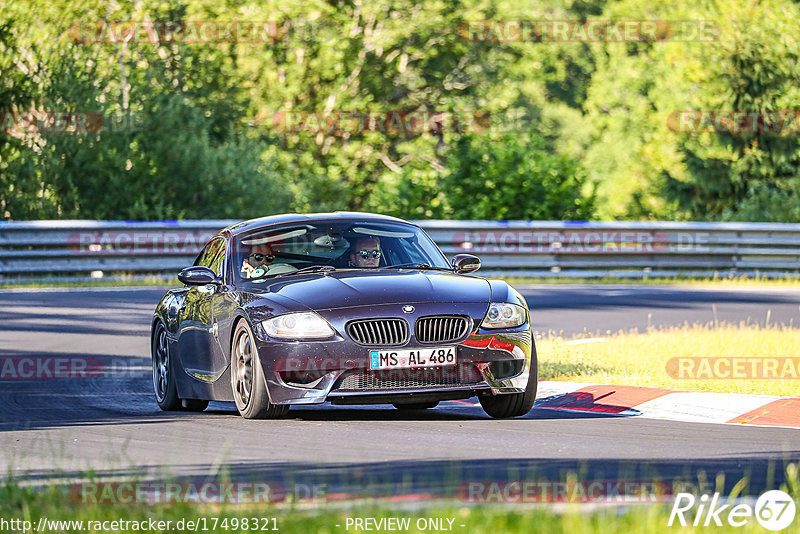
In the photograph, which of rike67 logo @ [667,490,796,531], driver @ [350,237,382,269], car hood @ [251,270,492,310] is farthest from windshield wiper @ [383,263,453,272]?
rike67 logo @ [667,490,796,531]

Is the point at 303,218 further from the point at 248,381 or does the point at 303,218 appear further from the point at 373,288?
the point at 248,381

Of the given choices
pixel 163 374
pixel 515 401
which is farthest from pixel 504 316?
pixel 163 374

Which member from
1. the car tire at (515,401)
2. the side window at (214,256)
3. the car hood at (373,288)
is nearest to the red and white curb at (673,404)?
the car tire at (515,401)

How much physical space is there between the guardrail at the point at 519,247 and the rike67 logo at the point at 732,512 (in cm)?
1831

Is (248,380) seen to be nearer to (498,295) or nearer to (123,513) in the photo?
(498,295)

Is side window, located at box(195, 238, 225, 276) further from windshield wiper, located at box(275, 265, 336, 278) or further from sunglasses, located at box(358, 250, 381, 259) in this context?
sunglasses, located at box(358, 250, 381, 259)

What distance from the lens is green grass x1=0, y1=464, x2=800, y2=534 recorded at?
16.3 feet

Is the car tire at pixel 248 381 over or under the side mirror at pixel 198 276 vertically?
under

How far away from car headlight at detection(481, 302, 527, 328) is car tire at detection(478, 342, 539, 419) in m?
0.21

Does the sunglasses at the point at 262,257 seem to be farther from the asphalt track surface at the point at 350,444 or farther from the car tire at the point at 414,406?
the car tire at the point at 414,406

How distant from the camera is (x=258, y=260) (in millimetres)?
10273

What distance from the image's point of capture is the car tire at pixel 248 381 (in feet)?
29.9

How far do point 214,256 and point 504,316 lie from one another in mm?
2833

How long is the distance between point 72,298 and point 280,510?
1484 centimetres
